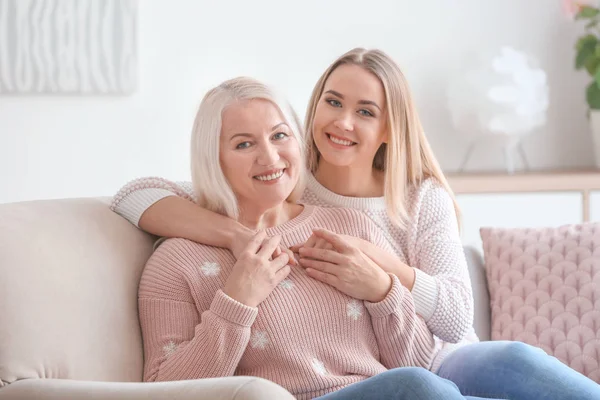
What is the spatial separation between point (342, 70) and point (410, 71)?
1673 mm

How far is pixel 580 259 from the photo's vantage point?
253 centimetres

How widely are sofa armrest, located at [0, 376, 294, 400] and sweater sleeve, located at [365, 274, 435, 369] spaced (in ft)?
1.51

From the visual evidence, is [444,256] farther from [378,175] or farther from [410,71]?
[410,71]

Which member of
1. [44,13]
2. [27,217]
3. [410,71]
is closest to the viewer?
[27,217]

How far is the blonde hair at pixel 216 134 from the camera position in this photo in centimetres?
198

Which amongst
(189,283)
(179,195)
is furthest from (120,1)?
(189,283)

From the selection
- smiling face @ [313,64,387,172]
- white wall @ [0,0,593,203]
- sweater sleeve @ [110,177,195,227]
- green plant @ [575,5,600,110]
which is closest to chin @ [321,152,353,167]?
smiling face @ [313,64,387,172]

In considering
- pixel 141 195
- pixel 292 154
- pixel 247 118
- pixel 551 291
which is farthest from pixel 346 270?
pixel 551 291

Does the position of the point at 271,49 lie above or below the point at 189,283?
above

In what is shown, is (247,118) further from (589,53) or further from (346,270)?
(589,53)

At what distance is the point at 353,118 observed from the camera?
221 centimetres

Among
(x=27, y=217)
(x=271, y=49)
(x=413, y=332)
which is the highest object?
(x=271, y=49)

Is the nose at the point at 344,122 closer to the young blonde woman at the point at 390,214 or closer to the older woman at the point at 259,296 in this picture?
the young blonde woman at the point at 390,214

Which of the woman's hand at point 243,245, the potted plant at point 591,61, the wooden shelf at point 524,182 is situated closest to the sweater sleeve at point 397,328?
the woman's hand at point 243,245
